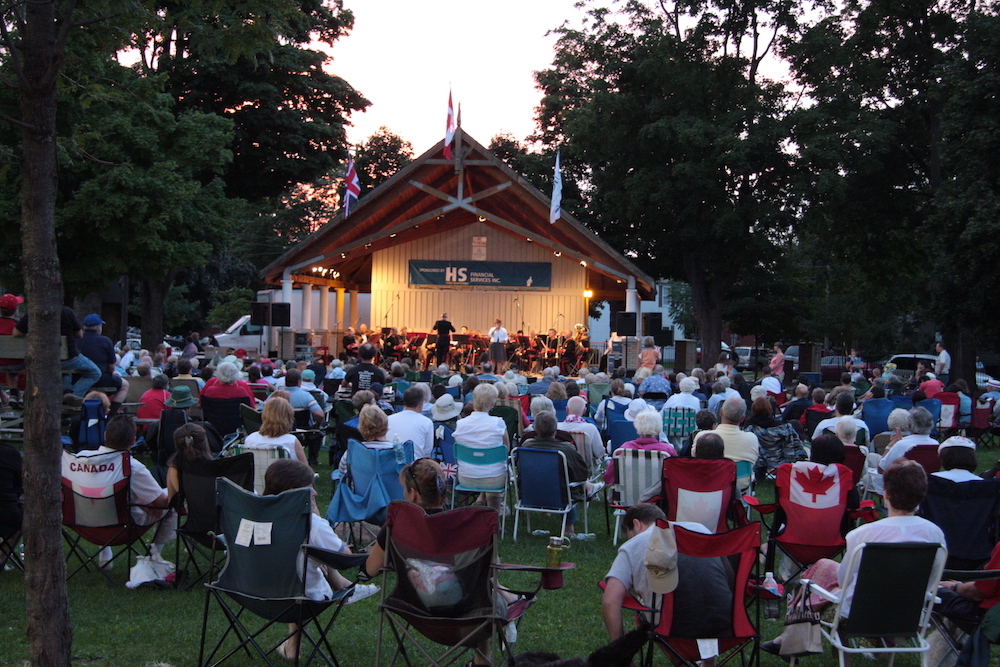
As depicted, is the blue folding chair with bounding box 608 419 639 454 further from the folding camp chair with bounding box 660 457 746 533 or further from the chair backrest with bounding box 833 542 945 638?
the chair backrest with bounding box 833 542 945 638

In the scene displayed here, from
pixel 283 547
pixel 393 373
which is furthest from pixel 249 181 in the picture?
pixel 283 547

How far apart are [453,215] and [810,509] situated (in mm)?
19958

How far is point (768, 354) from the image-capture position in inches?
1363

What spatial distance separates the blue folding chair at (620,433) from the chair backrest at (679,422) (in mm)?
553

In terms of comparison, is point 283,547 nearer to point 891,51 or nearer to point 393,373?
point 393,373

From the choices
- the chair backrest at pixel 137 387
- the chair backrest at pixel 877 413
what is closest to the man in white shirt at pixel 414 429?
the chair backrest at pixel 137 387

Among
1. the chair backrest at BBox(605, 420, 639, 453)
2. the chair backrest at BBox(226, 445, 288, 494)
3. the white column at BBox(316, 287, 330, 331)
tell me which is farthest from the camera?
the white column at BBox(316, 287, 330, 331)

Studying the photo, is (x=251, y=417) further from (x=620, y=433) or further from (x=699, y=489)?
(x=699, y=489)

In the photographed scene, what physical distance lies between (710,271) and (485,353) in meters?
8.76

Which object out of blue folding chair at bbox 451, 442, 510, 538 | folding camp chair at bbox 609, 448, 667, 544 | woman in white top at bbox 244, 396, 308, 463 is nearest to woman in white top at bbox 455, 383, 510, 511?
blue folding chair at bbox 451, 442, 510, 538

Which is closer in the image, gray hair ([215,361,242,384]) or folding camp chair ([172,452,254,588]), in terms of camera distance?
folding camp chair ([172,452,254,588])

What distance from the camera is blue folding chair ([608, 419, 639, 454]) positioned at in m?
8.38

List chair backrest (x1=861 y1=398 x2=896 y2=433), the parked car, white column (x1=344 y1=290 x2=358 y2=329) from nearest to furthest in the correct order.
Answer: chair backrest (x1=861 y1=398 x2=896 y2=433) < white column (x1=344 y1=290 x2=358 y2=329) < the parked car

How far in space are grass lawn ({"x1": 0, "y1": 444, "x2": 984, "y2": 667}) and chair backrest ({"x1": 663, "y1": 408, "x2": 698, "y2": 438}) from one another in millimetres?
3134
